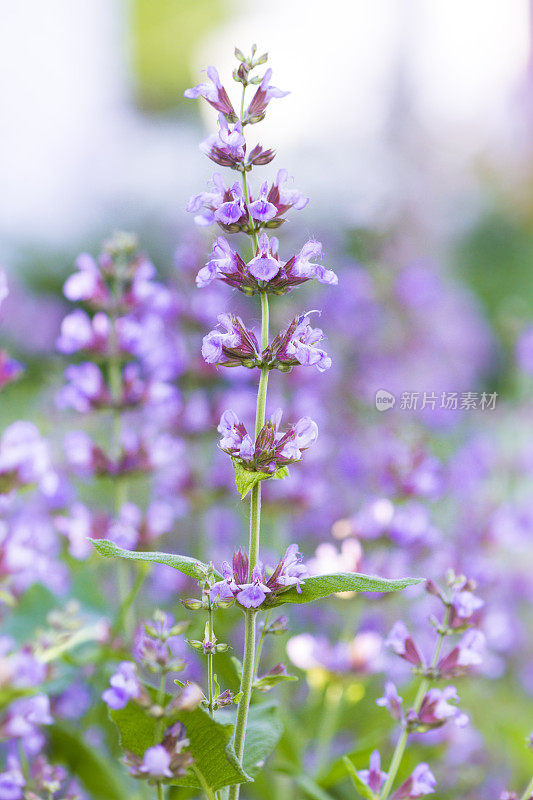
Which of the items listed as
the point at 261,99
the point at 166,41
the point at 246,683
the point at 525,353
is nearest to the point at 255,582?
the point at 246,683

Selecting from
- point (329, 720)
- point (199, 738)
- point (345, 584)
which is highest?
point (345, 584)

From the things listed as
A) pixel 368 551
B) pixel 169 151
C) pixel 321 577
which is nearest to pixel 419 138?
pixel 169 151

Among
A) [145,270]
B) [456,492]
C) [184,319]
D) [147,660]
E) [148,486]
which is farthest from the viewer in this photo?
[148,486]

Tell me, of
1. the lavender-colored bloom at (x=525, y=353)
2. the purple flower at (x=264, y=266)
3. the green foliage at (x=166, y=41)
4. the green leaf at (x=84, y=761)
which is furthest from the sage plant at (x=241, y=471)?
the green foliage at (x=166, y=41)

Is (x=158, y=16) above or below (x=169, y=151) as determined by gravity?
above

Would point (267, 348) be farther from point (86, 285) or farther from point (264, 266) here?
point (86, 285)

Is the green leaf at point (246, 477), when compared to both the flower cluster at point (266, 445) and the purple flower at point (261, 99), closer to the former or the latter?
the flower cluster at point (266, 445)

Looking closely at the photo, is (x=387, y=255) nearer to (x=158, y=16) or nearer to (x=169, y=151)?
(x=169, y=151)
